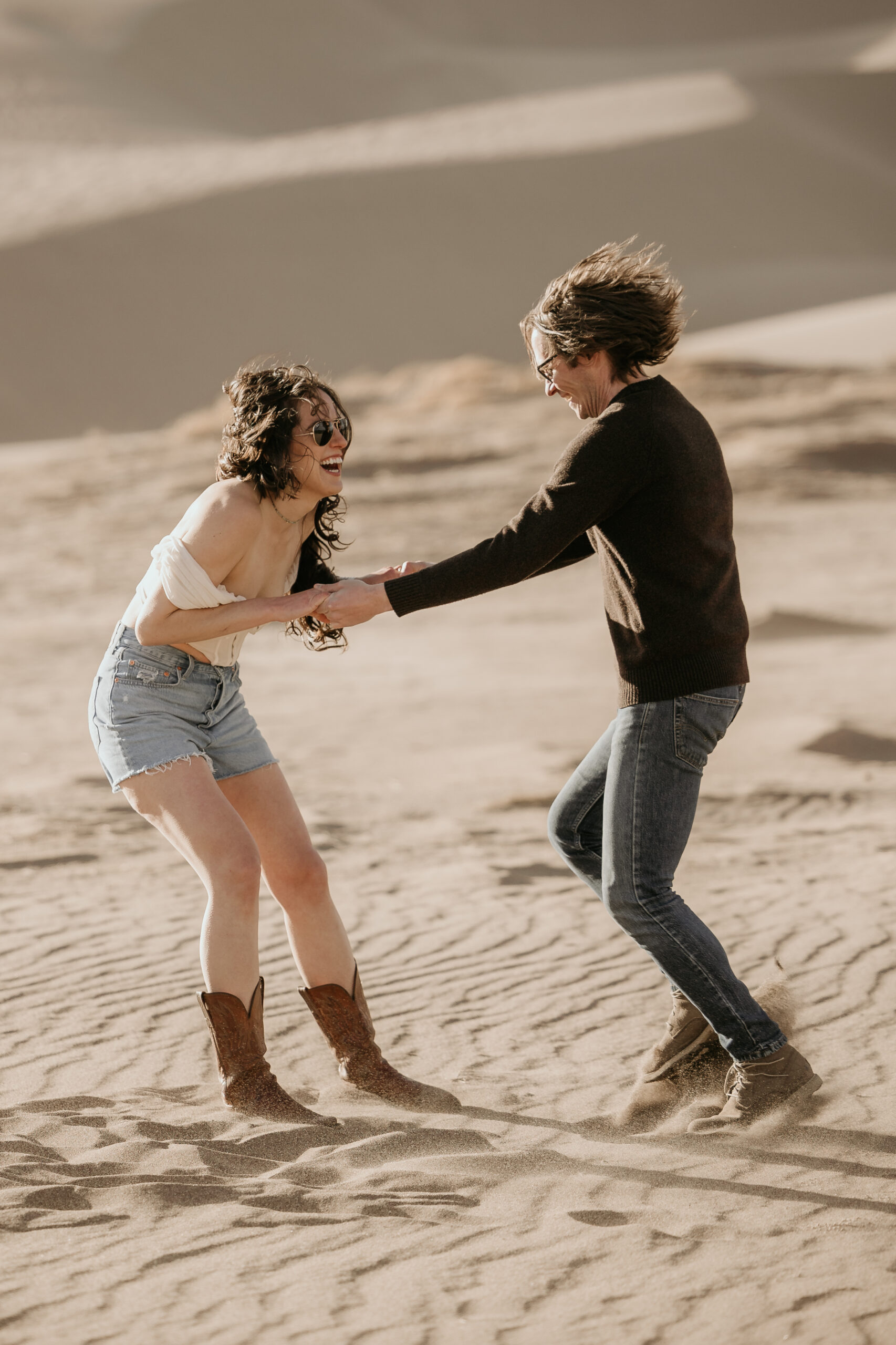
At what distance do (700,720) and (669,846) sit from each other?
34 cm

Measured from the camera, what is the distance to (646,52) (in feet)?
250

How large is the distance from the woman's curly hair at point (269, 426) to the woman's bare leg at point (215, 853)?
0.63m

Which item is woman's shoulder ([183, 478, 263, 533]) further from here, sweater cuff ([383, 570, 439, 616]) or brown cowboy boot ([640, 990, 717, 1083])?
brown cowboy boot ([640, 990, 717, 1083])

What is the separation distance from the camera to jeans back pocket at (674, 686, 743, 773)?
346 cm

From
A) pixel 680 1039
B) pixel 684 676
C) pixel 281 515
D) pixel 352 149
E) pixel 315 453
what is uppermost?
pixel 352 149

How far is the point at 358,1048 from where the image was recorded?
4055 mm

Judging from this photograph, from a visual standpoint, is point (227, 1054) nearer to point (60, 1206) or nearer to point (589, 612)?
point (60, 1206)

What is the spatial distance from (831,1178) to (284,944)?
2930mm

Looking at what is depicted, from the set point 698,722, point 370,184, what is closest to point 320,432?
point 698,722

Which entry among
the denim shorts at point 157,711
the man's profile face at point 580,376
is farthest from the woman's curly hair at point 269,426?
the man's profile face at point 580,376

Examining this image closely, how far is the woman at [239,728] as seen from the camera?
3.73 metres

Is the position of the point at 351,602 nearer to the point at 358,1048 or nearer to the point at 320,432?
the point at 320,432

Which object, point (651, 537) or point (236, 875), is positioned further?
point (236, 875)

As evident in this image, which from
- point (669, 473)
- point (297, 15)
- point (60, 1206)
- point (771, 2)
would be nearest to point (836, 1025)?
point (669, 473)
